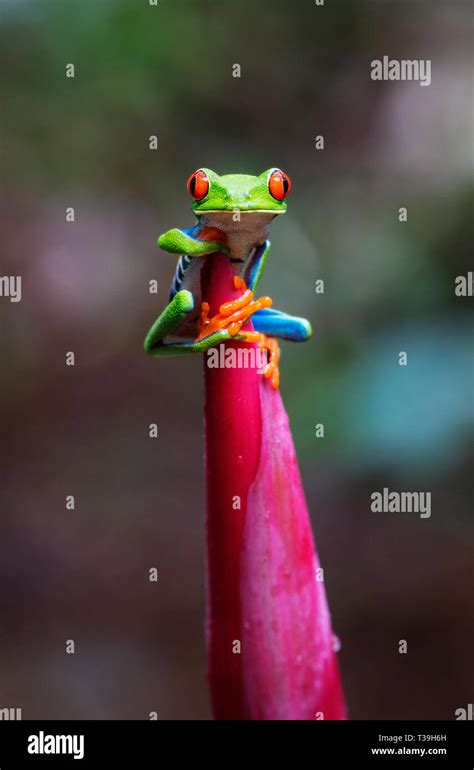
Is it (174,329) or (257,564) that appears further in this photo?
(174,329)

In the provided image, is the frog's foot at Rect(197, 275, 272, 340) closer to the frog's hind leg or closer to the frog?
the frog

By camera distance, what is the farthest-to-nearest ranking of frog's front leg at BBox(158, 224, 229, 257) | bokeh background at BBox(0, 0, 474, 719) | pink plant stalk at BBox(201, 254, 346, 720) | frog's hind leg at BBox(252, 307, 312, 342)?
bokeh background at BBox(0, 0, 474, 719), frog's hind leg at BBox(252, 307, 312, 342), frog's front leg at BBox(158, 224, 229, 257), pink plant stalk at BBox(201, 254, 346, 720)

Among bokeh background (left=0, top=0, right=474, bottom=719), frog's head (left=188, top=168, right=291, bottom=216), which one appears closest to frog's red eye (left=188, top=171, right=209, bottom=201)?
frog's head (left=188, top=168, right=291, bottom=216)

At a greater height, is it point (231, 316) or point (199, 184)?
point (199, 184)

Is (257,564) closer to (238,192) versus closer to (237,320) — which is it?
(237,320)

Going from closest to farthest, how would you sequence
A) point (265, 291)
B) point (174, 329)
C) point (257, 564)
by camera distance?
point (257, 564) < point (174, 329) < point (265, 291)

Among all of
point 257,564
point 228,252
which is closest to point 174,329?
point 228,252
